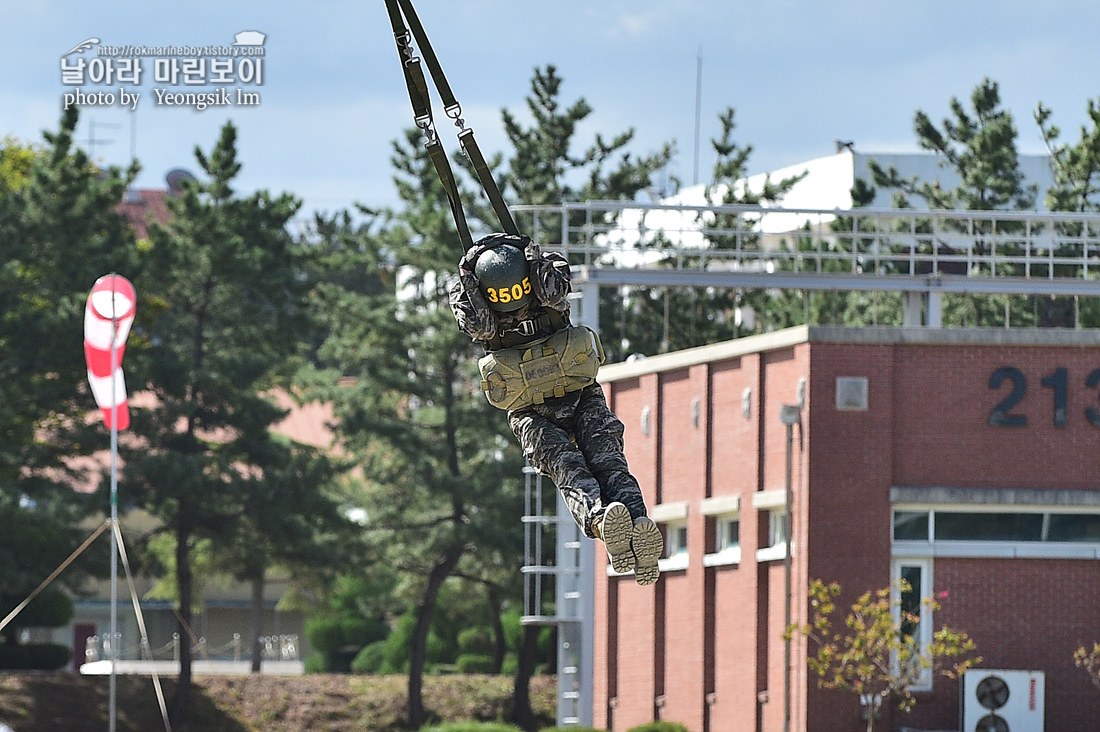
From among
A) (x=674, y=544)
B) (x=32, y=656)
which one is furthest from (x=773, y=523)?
(x=32, y=656)

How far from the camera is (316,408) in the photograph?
95312 millimetres

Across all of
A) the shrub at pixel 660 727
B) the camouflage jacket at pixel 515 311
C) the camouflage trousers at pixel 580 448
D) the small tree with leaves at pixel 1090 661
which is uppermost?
the camouflage jacket at pixel 515 311

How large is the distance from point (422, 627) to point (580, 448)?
1729 inches

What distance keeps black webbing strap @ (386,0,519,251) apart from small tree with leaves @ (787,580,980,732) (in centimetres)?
1962

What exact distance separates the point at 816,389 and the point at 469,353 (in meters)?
23.8

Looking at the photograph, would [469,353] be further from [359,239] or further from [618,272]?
[618,272]

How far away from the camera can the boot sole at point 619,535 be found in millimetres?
12328

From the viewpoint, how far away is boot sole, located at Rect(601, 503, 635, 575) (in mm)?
12328

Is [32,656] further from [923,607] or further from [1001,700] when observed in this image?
[1001,700]

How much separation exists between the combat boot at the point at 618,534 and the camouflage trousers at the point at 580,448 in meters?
0.40

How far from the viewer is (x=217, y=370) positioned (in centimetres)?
5406

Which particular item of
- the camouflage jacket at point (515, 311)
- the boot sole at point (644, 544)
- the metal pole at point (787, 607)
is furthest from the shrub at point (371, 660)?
the boot sole at point (644, 544)

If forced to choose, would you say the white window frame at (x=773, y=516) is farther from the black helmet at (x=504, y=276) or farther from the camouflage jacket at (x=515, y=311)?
the black helmet at (x=504, y=276)

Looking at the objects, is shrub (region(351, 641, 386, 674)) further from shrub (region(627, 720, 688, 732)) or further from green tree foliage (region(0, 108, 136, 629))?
shrub (region(627, 720, 688, 732))
